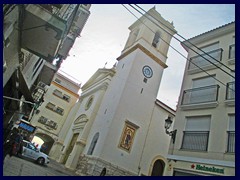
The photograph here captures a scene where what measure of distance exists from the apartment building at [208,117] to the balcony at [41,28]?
490 centimetres

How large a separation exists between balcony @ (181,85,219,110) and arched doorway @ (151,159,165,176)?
7.70 metres

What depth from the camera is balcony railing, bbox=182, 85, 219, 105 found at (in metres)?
11.4

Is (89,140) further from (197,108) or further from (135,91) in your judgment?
(197,108)

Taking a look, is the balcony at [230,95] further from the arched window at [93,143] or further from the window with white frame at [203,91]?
the arched window at [93,143]

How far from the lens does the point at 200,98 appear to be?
12031 mm

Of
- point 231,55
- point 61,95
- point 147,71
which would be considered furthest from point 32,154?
point 61,95

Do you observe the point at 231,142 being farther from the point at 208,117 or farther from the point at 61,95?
the point at 61,95

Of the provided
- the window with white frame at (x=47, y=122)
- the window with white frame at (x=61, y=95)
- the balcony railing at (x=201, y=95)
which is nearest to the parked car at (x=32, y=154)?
the balcony railing at (x=201, y=95)

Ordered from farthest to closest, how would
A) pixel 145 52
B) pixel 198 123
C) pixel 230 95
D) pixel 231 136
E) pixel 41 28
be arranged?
pixel 145 52 < pixel 198 123 < pixel 230 95 < pixel 231 136 < pixel 41 28

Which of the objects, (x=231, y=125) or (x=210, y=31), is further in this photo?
(x=210, y=31)

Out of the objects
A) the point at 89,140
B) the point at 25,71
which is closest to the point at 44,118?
the point at 89,140

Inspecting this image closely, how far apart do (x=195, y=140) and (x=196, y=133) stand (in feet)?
1.18

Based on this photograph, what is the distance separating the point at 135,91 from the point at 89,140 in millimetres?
5476

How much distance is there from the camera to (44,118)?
28.5 metres
